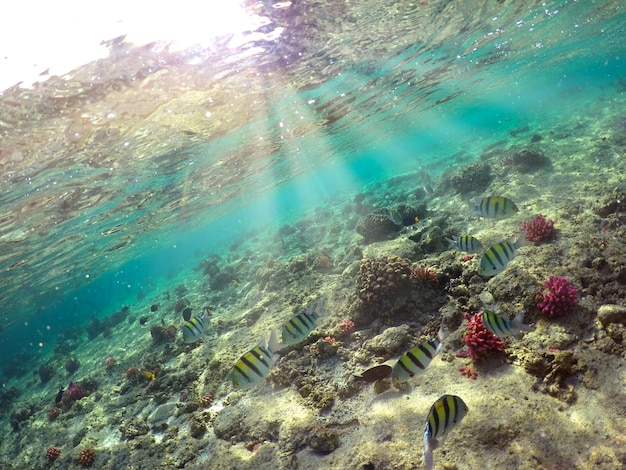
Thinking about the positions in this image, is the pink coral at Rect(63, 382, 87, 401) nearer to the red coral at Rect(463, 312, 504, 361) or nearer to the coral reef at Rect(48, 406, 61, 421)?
the coral reef at Rect(48, 406, 61, 421)

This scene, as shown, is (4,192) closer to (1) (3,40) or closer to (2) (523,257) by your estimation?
(1) (3,40)

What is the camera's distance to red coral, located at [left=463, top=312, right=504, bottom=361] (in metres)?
6.20

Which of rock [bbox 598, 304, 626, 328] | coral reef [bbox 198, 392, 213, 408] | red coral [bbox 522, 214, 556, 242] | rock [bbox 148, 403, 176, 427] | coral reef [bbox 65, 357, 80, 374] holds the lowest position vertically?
coral reef [bbox 65, 357, 80, 374]

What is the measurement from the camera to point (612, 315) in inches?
235

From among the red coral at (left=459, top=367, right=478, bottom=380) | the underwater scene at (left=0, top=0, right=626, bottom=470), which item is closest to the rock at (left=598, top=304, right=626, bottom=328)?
the underwater scene at (left=0, top=0, right=626, bottom=470)

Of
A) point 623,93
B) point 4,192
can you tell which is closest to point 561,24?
point 623,93

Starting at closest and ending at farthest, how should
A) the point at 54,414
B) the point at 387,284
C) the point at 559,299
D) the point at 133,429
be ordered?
the point at 559,299
the point at 387,284
the point at 133,429
the point at 54,414

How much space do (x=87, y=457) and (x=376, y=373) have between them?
26.8ft

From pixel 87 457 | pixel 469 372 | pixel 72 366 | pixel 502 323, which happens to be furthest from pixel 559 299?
pixel 72 366

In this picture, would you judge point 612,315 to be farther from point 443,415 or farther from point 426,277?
point 443,415

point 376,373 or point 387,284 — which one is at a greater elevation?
point 387,284

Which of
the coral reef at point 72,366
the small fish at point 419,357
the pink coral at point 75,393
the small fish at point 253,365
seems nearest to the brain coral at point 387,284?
the small fish at point 419,357

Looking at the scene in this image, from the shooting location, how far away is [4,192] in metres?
13.7

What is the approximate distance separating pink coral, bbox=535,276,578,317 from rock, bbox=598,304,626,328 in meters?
0.50
